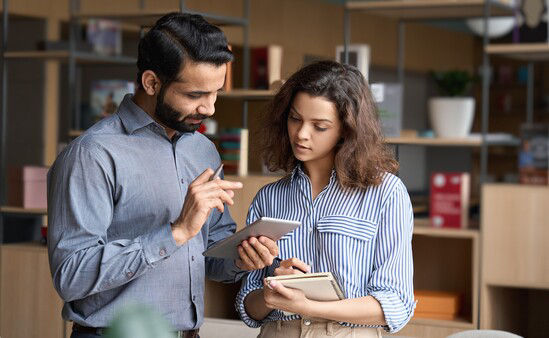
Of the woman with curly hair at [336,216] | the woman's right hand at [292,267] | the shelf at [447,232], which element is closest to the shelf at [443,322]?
the shelf at [447,232]

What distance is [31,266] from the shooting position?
4621 mm

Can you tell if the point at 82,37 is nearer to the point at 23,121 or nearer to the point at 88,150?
the point at 23,121

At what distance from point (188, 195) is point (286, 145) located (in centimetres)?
43

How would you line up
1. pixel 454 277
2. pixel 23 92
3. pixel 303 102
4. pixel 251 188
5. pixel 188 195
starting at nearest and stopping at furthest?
pixel 188 195, pixel 303 102, pixel 251 188, pixel 454 277, pixel 23 92

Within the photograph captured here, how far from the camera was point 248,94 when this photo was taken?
4168 mm

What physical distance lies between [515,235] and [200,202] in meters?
2.69

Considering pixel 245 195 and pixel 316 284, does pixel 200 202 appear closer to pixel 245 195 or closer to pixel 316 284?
pixel 316 284

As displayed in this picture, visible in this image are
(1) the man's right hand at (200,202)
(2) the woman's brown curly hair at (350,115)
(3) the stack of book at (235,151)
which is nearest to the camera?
(1) the man's right hand at (200,202)

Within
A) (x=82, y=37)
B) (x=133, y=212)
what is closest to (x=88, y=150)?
(x=133, y=212)

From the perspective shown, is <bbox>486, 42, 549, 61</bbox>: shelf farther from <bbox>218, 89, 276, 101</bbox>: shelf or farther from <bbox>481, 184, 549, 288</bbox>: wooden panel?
<bbox>218, 89, 276, 101</bbox>: shelf

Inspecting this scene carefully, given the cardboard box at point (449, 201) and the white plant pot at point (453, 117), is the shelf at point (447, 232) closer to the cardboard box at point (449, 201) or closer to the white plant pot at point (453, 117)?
the cardboard box at point (449, 201)

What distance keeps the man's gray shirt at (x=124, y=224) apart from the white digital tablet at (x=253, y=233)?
3.3 inches

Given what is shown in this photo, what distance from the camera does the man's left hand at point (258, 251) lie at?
74.4 inches

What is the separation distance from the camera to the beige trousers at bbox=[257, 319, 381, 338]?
6.40 ft
